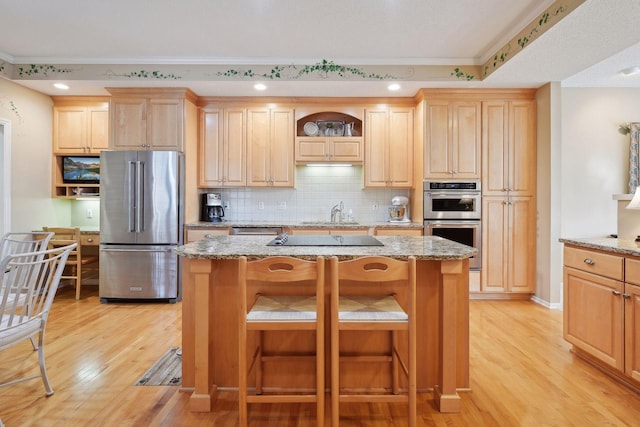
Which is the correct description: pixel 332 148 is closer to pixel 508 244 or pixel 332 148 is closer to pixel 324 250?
pixel 508 244

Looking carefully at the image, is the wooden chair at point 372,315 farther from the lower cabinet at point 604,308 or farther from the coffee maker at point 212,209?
the coffee maker at point 212,209

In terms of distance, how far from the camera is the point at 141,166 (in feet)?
13.2

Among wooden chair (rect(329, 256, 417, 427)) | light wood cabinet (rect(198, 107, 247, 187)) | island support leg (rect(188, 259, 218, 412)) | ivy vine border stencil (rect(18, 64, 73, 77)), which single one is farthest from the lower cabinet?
ivy vine border stencil (rect(18, 64, 73, 77))

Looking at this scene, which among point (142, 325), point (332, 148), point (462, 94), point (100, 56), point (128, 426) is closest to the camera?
point (128, 426)

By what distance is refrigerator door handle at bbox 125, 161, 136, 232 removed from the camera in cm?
403

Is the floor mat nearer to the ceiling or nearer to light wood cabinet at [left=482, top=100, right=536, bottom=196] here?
the ceiling

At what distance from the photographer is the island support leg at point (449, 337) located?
1963mm

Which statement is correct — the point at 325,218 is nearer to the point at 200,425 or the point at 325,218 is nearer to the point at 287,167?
the point at 287,167

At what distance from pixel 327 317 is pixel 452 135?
3030 millimetres

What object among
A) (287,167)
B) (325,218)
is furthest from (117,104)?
(325,218)

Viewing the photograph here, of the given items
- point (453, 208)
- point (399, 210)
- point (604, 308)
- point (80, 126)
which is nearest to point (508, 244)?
point (453, 208)

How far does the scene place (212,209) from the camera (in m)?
4.61

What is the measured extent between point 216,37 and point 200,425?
3.14m

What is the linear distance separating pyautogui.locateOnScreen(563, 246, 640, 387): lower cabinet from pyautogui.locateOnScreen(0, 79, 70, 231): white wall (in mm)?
5447
